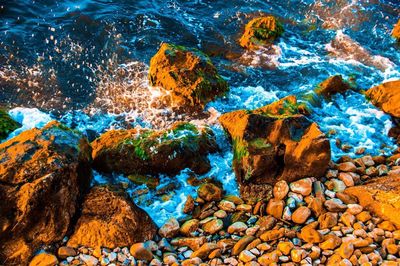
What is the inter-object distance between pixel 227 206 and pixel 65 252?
8.28 ft

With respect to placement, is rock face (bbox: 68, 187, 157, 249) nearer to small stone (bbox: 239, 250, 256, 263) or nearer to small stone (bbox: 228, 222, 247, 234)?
small stone (bbox: 228, 222, 247, 234)

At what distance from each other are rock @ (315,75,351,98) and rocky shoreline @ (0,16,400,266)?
6.32ft

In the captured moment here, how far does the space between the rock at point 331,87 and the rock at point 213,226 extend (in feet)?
14.8

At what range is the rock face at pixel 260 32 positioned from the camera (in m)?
11.2

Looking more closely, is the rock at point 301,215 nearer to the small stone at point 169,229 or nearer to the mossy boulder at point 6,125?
the small stone at point 169,229

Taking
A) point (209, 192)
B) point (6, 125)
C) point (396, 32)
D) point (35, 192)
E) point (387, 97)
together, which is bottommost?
point (209, 192)

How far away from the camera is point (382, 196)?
6.02 meters

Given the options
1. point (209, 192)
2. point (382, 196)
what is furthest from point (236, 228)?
point (382, 196)

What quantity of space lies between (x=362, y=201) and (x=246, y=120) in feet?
7.53

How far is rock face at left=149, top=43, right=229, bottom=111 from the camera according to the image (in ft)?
29.0

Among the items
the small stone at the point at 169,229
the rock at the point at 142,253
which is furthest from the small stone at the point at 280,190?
the rock at the point at 142,253

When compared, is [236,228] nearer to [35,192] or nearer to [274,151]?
[274,151]

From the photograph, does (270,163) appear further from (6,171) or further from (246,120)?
(6,171)

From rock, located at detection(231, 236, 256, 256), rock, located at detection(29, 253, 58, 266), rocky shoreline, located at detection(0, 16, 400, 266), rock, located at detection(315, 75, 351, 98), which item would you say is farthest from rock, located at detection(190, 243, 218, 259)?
rock, located at detection(315, 75, 351, 98)
